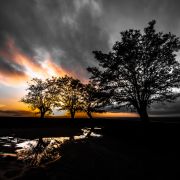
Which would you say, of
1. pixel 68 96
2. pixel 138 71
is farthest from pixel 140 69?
pixel 68 96

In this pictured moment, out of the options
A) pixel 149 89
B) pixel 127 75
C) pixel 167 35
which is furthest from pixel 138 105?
pixel 167 35

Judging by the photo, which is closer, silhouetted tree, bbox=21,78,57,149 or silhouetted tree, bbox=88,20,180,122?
silhouetted tree, bbox=88,20,180,122

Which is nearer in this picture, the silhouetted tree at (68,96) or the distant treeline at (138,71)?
the distant treeline at (138,71)

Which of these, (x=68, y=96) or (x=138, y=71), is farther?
(x=68, y=96)

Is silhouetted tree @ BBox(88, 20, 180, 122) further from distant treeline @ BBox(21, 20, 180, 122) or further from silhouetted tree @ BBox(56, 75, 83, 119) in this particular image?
silhouetted tree @ BBox(56, 75, 83, 119)

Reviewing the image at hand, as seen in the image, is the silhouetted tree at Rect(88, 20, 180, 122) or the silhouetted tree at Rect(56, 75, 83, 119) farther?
the silhouetted tree at Rect(56, 75, 83, 119)

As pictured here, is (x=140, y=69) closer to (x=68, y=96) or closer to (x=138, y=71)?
(x=138, y=71)

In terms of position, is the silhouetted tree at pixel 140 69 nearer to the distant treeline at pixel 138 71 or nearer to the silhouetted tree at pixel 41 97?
the distant treeline at pixel 138 71

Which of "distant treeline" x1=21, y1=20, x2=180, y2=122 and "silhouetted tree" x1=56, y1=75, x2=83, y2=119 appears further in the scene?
"silhouetted tree" x1=56, y1=75, x2=83, y2=119

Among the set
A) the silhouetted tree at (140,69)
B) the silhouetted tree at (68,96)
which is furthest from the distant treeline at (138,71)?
the silhouetted tree at (68,96)

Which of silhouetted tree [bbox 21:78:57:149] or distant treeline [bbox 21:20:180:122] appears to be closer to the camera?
distant treeline [bbox 21:20:180:122]

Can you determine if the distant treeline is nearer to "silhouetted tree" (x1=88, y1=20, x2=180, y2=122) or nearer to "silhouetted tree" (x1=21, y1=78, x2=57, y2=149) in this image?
"silhouetted tree" (x1=88, y1=20, x2=180, y2=122)

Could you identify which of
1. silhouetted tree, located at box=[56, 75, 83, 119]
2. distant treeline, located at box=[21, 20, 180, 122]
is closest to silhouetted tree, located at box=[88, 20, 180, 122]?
distant treeline, located at box=[21, 20, 180, 122]

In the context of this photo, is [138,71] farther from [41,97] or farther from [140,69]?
[41,97]
